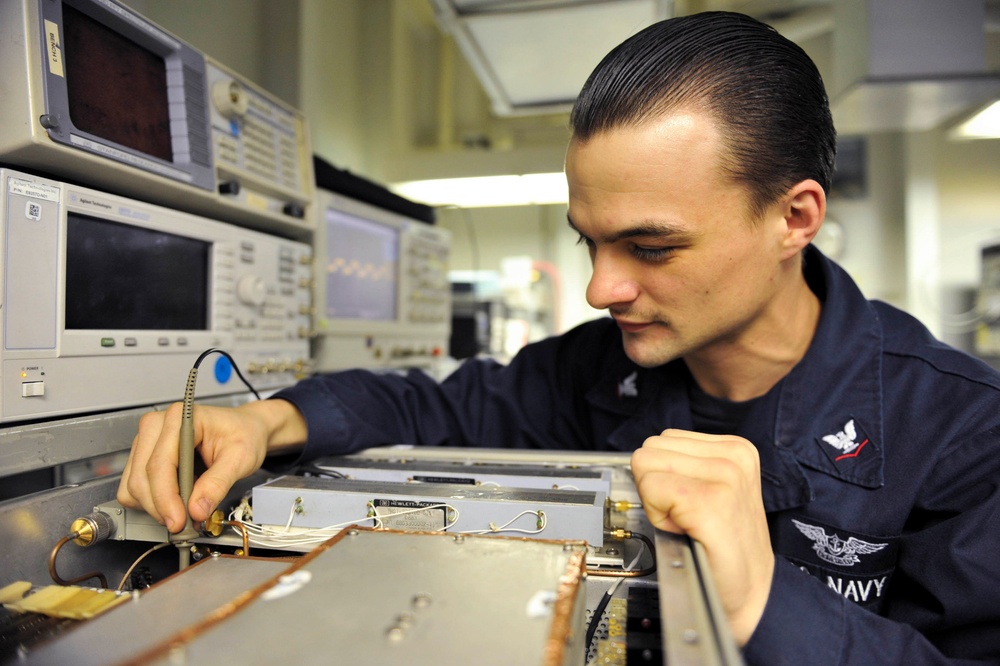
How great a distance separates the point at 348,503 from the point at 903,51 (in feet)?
7.25

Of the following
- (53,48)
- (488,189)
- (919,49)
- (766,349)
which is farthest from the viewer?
(488,189)

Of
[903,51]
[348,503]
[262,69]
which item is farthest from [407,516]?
[903,51]

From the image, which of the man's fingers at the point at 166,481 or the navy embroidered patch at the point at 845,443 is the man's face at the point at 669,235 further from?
the man's fingers at the point at 166,481

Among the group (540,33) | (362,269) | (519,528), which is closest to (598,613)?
(519,528)

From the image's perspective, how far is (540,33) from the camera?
197 cm

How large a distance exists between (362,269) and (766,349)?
47.0 inches

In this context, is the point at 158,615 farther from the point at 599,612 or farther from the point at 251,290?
the point at 251,290

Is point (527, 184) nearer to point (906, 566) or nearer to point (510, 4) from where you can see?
point (510, 4)

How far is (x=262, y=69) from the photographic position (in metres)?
2.25

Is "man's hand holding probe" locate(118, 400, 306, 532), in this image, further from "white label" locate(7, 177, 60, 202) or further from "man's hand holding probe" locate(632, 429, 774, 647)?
"man's hand holding probe" locate(632, 429, 774, 647)

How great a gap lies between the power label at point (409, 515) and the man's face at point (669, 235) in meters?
0.38

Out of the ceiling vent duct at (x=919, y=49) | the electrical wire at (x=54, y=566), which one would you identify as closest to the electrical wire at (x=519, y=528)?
the electrical wire at (x=54, y=566)

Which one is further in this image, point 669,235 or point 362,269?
point 362,269

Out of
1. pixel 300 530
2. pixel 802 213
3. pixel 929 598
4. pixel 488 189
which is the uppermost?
pixel 488 189
